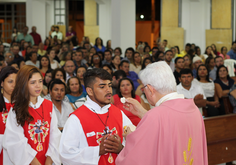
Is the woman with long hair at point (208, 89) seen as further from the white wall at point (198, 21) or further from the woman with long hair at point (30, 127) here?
Answer: the white wall at point (198, 21)

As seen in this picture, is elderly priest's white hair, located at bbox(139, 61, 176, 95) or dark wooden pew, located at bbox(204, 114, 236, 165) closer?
elderly priest's white hair, located at bbox(139, 61, 176, 95)

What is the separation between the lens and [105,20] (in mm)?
15344

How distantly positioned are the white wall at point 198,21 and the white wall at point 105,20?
408 cm

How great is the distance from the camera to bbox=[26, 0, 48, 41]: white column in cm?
1378

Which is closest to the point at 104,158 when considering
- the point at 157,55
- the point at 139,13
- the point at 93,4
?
the point at 157,55

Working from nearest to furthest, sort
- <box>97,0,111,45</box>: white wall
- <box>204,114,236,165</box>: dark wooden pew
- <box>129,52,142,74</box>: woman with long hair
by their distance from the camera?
<box>204,114,236,165</box>: dark wooden pew
<box>129,52,142,74</box>: woman with long hair
<box>97,0,111,45</box>: white wall

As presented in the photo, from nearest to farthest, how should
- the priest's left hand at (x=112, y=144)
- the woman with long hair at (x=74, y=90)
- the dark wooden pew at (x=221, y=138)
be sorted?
the priest's left hand at (x=112, y=144) < the dark wooden pew at (x=221, y=138) < the woman with long hair at (x=74, y=90)

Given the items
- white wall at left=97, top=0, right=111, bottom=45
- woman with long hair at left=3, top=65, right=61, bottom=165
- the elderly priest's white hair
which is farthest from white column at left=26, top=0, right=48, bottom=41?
the elderly priest's white hair

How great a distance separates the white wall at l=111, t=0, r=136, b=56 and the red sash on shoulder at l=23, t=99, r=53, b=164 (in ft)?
21.7

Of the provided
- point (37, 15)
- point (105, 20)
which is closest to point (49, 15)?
point (37, 15)

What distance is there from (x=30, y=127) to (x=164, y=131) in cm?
139

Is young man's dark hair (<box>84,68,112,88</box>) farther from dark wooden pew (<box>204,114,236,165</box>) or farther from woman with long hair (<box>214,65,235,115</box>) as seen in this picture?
woman with long hair (<box>214,65,235,115</box>)

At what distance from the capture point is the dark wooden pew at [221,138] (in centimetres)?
418

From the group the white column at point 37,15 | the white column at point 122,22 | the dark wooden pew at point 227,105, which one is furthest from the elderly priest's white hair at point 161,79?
the white column at point 37,15
